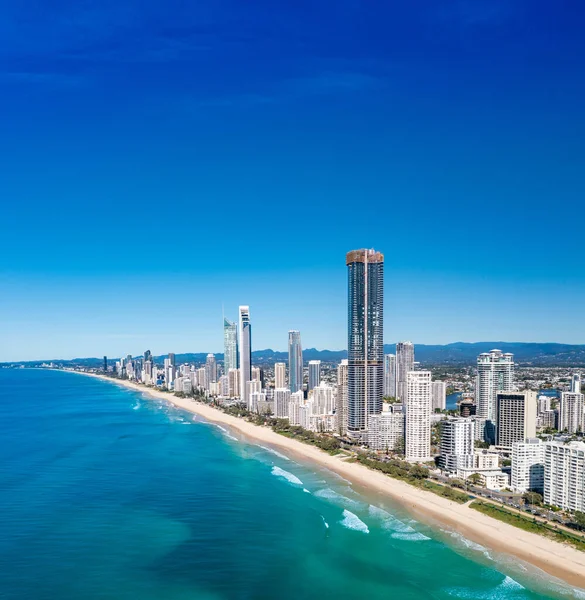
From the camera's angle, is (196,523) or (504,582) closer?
(504,582)

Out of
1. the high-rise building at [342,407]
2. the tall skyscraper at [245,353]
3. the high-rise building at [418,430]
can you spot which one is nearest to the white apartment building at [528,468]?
the high-rise building at [418,430]

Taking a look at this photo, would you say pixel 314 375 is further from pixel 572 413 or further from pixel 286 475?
pixel 286 475

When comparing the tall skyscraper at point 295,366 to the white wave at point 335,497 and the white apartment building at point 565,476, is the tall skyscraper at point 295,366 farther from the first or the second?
the white apartment building at point 565,476

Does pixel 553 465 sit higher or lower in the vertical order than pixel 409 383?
lower

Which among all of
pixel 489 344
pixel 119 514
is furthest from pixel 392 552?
pixel 489 344

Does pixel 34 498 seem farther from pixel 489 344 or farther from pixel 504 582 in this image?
pixel 489 344

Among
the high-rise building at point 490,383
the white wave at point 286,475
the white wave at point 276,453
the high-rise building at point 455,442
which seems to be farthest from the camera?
the high-rise building at point 490,383

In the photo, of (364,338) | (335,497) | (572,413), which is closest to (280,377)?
(364,338)
